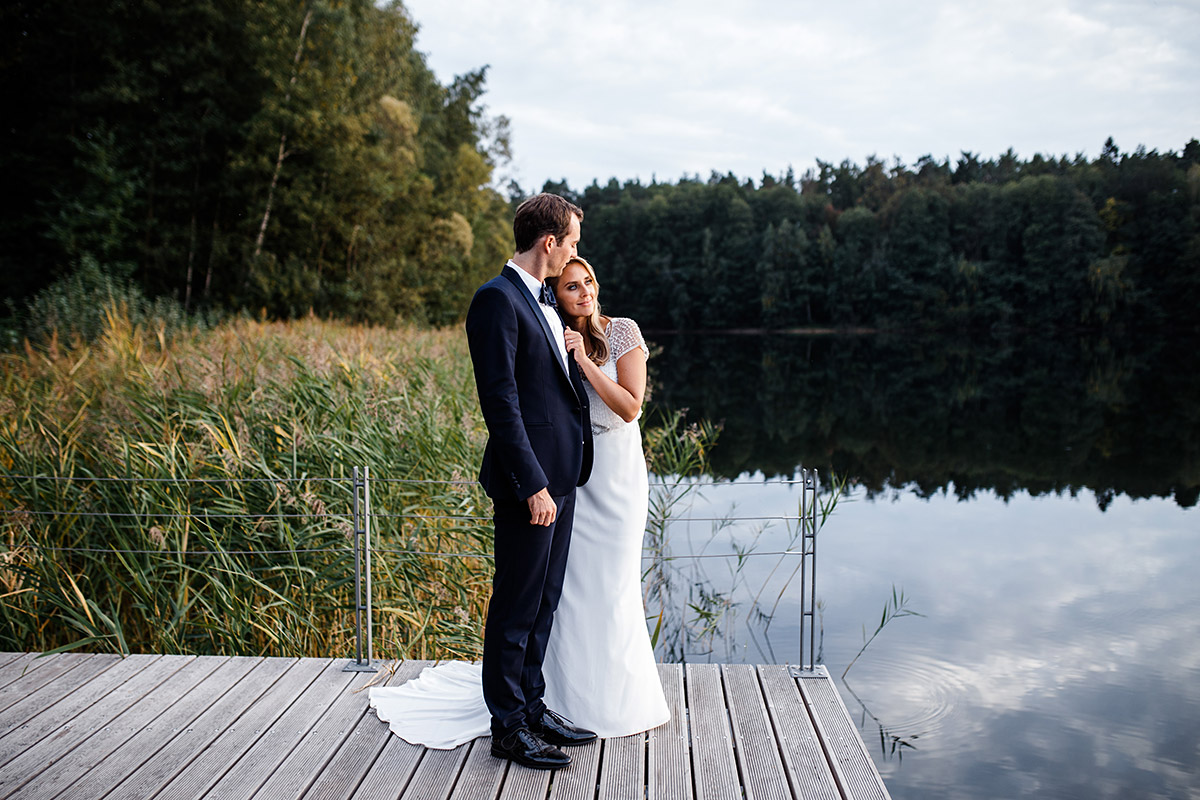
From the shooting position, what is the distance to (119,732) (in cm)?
269

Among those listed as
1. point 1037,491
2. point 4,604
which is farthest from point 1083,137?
point 4,604

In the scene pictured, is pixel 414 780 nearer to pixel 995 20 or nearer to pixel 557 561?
pixel 557 561

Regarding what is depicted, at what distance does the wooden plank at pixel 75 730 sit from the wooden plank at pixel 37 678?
0.88 feet

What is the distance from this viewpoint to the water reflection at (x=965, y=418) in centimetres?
1138

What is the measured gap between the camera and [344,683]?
3061mm

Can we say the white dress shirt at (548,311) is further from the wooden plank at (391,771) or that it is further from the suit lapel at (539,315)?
the wooden plank at (391,771)

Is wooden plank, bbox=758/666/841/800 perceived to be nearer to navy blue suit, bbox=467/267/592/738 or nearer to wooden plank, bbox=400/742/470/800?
navy blue suit, bbox=467/267/592/738

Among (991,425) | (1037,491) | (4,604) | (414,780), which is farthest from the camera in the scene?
(991,425)

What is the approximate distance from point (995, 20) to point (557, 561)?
1053 inches

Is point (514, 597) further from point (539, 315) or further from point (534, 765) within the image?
point (539, 315)

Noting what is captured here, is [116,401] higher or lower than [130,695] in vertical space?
higher

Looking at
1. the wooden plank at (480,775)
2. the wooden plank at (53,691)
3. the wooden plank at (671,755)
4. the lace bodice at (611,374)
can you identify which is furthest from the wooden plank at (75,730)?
the lace bodice at (611,374)

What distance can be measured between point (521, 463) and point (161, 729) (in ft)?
5.16

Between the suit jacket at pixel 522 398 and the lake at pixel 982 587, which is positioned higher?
the suit jacket at pixel 522 398
